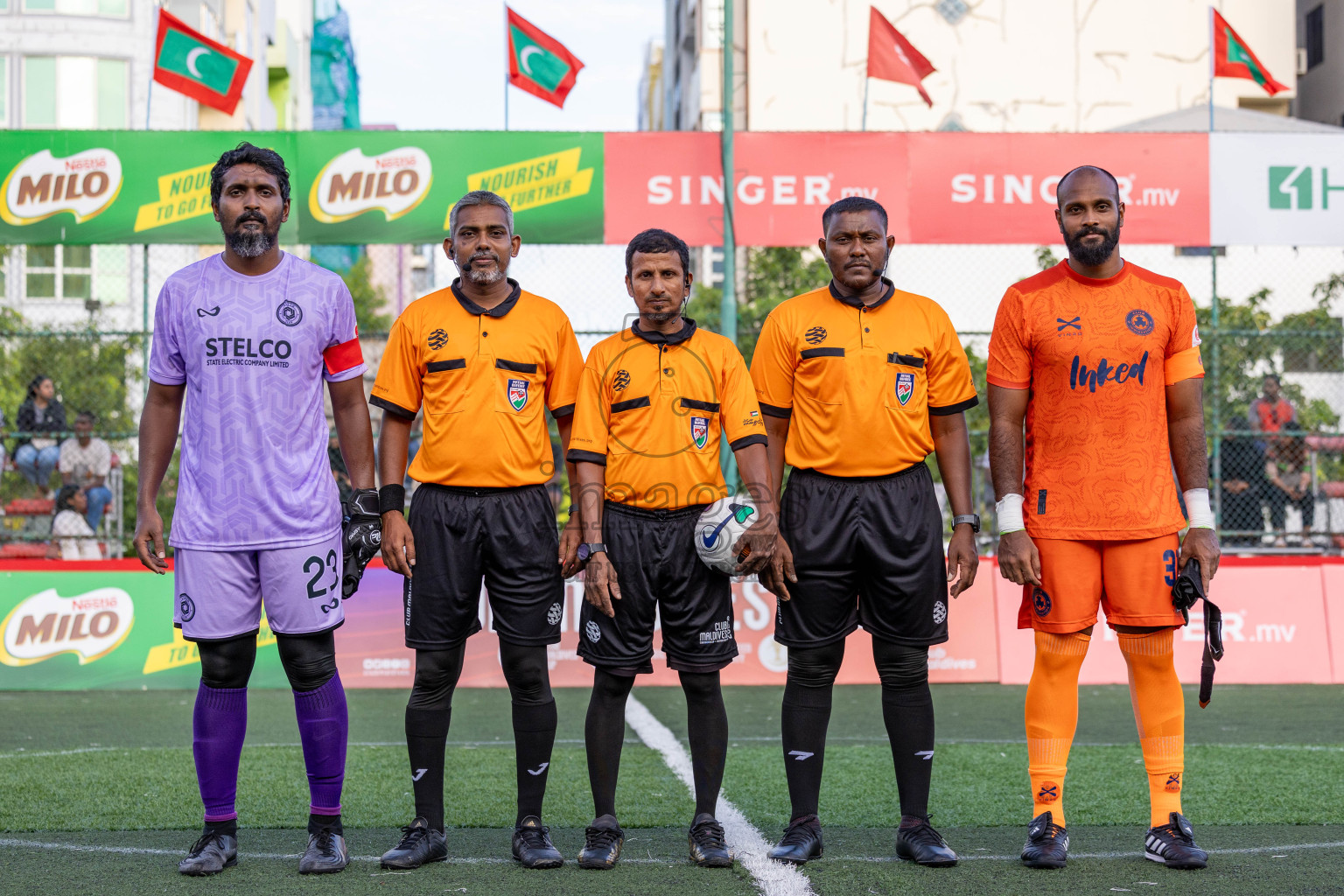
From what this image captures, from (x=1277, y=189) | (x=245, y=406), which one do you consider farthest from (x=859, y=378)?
(x=1277, y=189)

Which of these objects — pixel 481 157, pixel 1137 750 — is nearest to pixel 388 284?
pixel 481 157

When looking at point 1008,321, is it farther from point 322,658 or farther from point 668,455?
point 322,658

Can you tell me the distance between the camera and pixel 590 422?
14.5 ft

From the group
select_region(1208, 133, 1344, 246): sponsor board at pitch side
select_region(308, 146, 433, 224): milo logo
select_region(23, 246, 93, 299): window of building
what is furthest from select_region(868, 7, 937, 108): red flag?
select_region(23, 246, 93, 299): window of building

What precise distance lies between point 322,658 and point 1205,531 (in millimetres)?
2861

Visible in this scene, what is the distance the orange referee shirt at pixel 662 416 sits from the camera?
4.37 m

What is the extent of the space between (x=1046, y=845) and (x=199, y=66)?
1070cm

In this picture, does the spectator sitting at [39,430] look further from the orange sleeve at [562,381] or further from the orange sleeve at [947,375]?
the orange sleeve at [947,375]

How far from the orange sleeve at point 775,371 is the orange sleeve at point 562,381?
622 mm

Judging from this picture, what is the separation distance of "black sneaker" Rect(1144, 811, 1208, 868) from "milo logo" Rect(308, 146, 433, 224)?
25.7 ft

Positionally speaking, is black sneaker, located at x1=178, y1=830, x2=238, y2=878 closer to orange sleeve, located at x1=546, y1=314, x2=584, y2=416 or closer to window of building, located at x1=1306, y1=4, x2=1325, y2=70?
orange sleeve, located at x1=546, y1=314, x2=584, y2=416

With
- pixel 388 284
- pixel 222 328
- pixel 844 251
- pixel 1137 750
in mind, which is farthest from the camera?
pixel 388 284

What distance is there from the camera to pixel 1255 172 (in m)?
10.8

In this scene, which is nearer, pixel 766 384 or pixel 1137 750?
pixel 766 384
